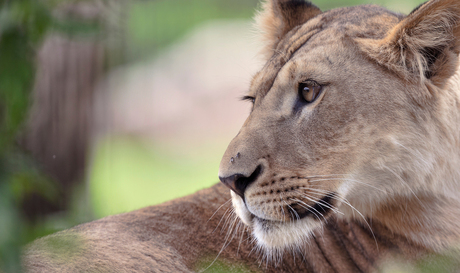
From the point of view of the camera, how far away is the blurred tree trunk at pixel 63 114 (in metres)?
5.52

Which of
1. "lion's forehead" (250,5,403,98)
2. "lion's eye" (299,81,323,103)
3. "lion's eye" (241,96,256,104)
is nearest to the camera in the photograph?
"lion's eye" (299,81,323,103)

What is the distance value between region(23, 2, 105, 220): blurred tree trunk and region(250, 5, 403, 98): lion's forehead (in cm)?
340

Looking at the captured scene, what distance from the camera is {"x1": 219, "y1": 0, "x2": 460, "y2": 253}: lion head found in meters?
2.20

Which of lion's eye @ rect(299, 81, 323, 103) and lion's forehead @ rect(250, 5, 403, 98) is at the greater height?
lion's forehead @ rect(250, 5, 403, 98)

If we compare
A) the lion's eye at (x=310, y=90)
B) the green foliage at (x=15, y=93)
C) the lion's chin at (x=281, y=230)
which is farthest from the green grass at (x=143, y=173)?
the green foliage at (x=15, y=93)

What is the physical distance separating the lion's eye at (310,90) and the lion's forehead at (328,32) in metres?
0.17

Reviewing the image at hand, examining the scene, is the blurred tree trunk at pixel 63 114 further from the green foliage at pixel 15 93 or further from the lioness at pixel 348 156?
the green foliage at pixel 15 93

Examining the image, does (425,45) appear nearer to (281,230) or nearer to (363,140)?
(363,140)

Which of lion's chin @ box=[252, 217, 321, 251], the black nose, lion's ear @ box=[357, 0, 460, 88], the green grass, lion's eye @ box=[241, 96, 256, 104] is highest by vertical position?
lion's ear @ box=[357, 0, 460, 88]

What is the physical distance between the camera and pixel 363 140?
222cm

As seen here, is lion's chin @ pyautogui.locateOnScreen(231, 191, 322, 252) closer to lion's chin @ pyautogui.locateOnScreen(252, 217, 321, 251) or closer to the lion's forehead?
lion's chin @ pyautogui.locateOnScreen(252, 217, 321, 251)

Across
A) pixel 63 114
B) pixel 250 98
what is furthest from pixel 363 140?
pixel 63 114

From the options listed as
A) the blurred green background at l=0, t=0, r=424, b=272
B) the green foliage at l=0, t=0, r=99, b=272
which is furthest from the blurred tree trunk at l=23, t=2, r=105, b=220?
the green foliage at l=0, t=0, r=99, b=272

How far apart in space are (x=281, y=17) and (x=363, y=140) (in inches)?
53.8
